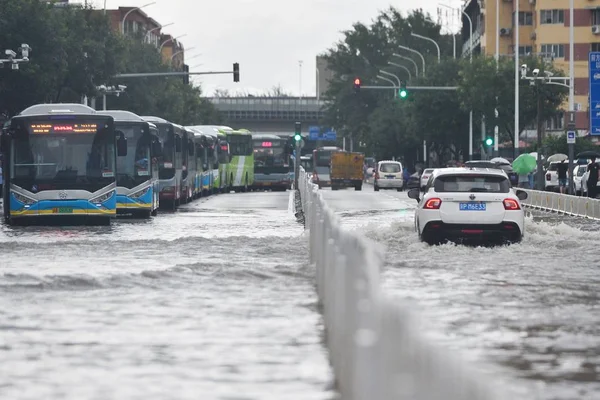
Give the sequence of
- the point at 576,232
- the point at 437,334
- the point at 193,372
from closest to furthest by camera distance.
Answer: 1. the point at 193,372
2. the point at 437,334
3. the point at 576,232

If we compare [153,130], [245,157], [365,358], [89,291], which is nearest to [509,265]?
[89,291]

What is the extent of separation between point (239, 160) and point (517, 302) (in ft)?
226

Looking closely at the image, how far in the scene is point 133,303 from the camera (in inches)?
657

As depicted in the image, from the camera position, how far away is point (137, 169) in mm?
43719

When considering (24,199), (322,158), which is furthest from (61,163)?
(322,158)

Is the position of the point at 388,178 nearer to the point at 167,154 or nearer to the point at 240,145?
the point at 240,145

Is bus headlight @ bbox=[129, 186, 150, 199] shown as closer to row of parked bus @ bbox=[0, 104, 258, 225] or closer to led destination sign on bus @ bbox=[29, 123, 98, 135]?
row of parked bus @ bbox=[0, 104, 258, 225]

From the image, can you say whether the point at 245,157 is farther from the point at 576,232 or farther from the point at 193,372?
the point at 193,372

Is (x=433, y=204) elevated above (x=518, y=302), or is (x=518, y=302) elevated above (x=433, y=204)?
(x=433, y=204)

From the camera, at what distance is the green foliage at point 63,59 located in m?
64.8

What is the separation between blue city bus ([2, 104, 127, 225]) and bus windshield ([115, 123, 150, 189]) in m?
5.15

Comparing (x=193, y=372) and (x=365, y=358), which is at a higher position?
(x=365, y=358)

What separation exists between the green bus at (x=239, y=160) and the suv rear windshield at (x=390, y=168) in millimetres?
9594

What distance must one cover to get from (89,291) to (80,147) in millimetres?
19940
